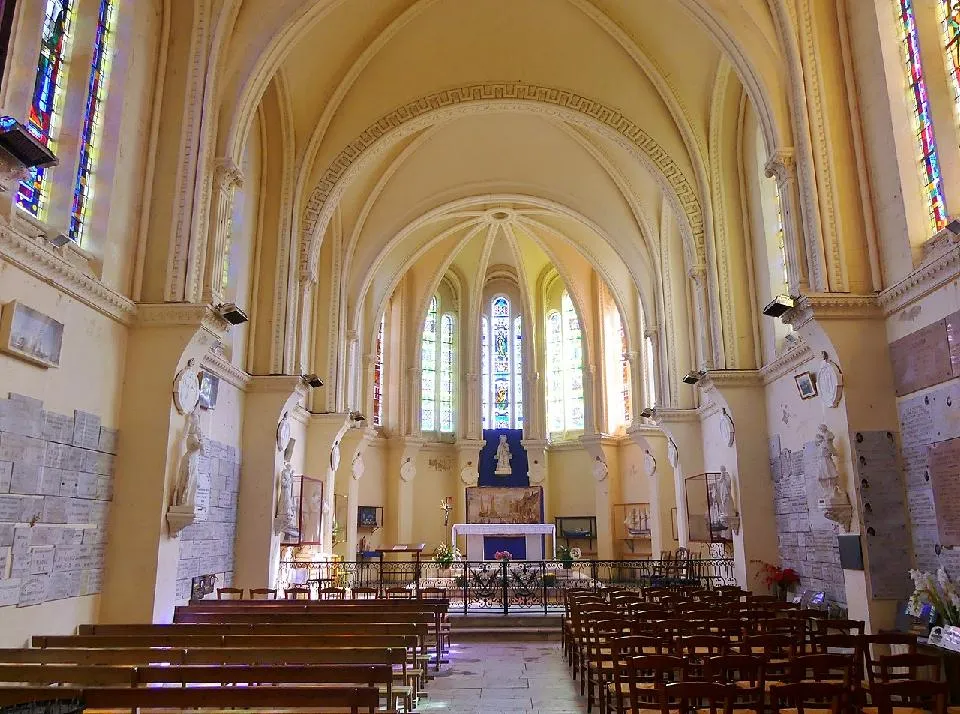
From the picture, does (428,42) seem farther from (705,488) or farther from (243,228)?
(705,488)

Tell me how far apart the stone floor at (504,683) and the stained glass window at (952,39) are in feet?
27.6

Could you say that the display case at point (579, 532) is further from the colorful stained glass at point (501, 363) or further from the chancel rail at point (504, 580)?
the chancel rail at point (504, 580)

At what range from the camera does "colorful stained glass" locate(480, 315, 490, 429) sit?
2902 cm

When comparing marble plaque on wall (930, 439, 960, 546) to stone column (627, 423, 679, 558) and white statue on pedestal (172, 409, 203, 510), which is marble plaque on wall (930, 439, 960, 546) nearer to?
white statue on pedestal (172, 409, 203, 510)

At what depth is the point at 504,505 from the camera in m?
27.0

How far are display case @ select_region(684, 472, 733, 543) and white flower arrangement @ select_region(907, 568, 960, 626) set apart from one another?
20.0ft

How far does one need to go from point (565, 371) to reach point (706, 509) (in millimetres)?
13788

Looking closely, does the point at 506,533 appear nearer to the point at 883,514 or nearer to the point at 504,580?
the point at 504,580

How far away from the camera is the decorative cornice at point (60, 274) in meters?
7.42

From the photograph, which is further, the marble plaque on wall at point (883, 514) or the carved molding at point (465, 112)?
the carved molding at point (465, 112)

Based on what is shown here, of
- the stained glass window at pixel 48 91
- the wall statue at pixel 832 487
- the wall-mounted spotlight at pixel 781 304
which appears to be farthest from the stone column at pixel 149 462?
the wall statue at pixel 832 487

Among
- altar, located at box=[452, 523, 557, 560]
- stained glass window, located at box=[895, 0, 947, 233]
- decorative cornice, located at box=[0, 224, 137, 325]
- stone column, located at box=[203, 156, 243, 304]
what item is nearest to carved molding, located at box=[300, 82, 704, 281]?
stone column, located at box=[203, 156, 243, 304]

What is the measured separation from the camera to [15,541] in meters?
7.61

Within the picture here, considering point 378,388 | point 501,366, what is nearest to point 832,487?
point 378,388
